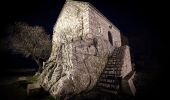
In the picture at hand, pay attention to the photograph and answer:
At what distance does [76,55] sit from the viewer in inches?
380

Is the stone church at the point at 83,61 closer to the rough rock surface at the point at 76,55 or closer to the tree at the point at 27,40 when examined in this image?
the rough rock surface at the point at 76,55

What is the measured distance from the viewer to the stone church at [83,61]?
29.0ft

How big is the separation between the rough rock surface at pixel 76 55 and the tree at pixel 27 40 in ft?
13.8

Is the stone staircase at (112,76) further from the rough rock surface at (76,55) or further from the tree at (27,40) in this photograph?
the tree at (27,40)

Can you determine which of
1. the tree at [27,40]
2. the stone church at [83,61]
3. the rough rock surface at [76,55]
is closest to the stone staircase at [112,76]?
the stone church at [83,61]

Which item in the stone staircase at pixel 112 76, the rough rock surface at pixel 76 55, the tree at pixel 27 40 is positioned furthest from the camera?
the tree at pixel 27 40

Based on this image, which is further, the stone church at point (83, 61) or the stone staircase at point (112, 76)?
the stone staircase at point (112, 76)

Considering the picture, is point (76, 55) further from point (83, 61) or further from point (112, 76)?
point (112, 76)

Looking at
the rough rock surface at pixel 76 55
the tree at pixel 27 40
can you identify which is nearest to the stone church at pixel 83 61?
the rough rock surface at pixel 76 55

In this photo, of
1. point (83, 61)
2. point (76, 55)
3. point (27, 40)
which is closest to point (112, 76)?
point (83, 61)

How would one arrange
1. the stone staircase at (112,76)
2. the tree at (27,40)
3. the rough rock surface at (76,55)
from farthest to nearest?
the tree at (27,40)
the stone staircase at (112,76)
the rough rock surface at (76,55)

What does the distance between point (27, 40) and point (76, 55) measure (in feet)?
33.1

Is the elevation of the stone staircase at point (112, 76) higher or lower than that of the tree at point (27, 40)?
lower

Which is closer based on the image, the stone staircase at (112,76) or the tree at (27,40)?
the stone staircase at (112,76)
